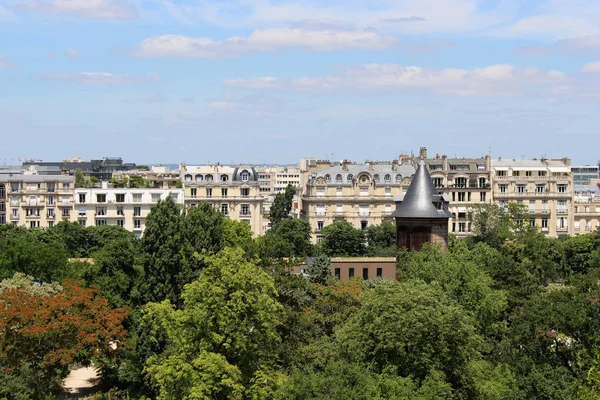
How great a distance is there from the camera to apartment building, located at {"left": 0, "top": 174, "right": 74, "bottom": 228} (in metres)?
117

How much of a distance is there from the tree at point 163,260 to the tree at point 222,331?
12.4m

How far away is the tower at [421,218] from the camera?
7325cm

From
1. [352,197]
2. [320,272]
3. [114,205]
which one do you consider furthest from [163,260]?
[352,197]

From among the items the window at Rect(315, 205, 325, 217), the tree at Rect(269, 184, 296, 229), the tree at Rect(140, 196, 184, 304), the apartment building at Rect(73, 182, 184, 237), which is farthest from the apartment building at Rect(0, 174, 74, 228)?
the tree at Rect(140, 196, 184, 304)

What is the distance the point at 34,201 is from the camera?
385 feet

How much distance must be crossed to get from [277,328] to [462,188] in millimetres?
Answer: 75322

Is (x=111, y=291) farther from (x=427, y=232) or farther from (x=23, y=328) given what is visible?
(x=427, y=232)

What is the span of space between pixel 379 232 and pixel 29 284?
57.6 m

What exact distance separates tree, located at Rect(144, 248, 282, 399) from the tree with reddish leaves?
22.5 feet

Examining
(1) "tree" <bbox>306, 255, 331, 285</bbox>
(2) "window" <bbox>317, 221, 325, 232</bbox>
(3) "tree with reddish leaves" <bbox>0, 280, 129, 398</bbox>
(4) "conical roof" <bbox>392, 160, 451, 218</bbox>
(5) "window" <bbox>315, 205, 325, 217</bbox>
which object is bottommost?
(3) "tree with reddish leaves" <bbox>0, 280, 129, 398</bbox>

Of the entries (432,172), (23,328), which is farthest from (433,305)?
(432,172)

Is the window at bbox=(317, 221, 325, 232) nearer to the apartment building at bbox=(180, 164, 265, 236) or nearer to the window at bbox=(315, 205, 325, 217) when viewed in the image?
the window at bbox=(315, 205, 325, 217)

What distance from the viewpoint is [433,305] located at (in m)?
44.4

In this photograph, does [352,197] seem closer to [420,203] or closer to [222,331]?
[420,203]
